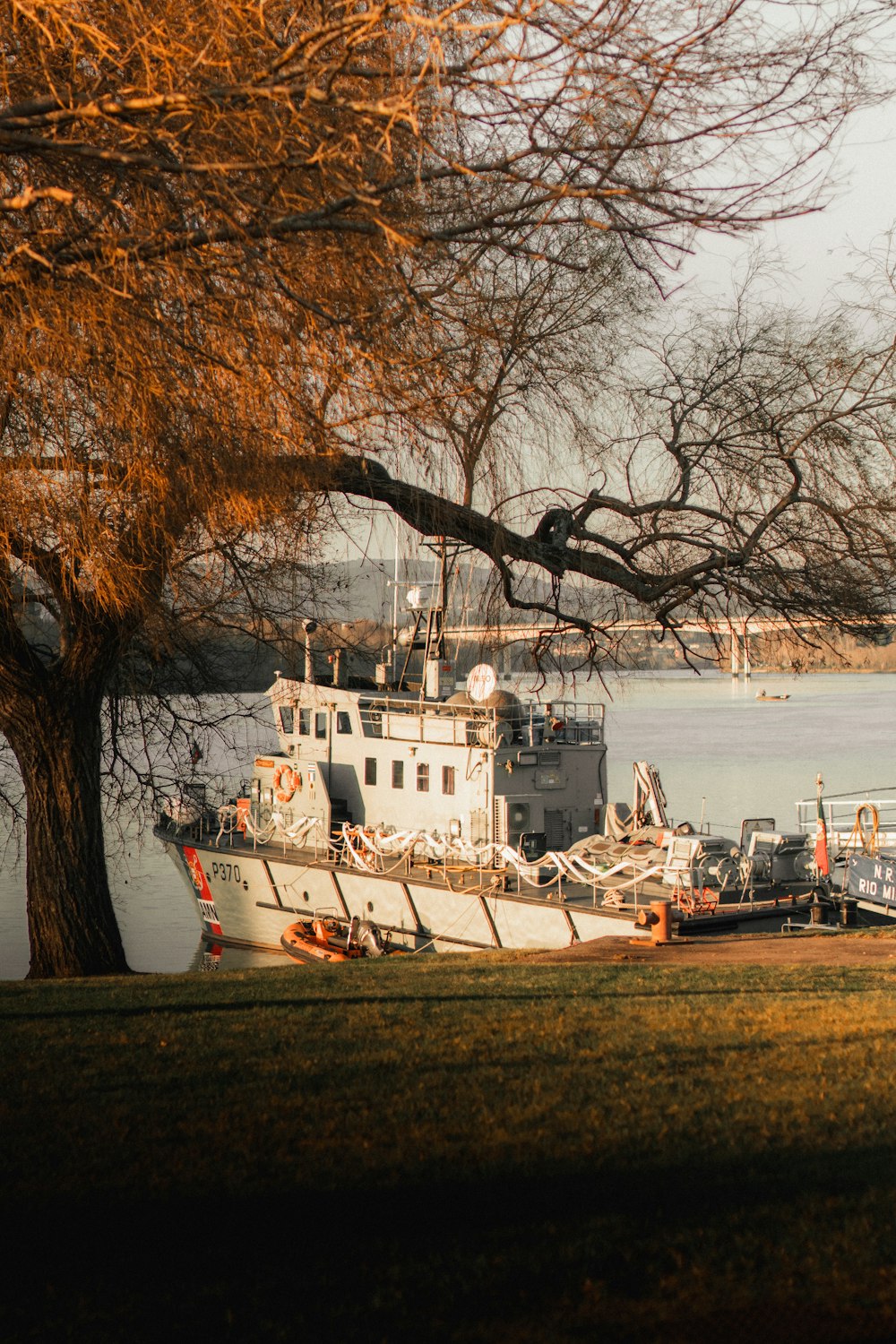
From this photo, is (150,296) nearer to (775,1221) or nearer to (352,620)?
(775,1221)

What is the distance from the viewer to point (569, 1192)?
481 centimetres

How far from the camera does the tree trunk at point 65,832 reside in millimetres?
12484

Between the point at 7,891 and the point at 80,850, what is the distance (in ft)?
78.2

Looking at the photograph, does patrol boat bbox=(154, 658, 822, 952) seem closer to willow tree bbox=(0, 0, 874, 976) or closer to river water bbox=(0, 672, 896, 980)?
river water bbox=(0, 672, 896, 980)

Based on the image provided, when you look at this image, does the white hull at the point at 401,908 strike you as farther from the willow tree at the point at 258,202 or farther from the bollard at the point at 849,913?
the willow tree at the point at 258,202

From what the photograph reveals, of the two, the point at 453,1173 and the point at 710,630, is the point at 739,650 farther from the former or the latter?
the point at 453,1173

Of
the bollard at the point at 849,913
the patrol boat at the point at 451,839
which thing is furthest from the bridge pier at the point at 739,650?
the bollard at the point at 849,913

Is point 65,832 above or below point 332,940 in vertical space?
above

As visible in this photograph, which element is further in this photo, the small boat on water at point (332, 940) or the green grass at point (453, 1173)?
the small boat on water at point (332, 940)

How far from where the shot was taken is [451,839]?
24469mm

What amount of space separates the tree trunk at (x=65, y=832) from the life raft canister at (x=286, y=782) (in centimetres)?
1364

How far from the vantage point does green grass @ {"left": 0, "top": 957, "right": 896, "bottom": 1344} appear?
3.85 m

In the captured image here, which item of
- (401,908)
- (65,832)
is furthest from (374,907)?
(65,832)

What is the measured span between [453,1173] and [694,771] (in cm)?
5292
